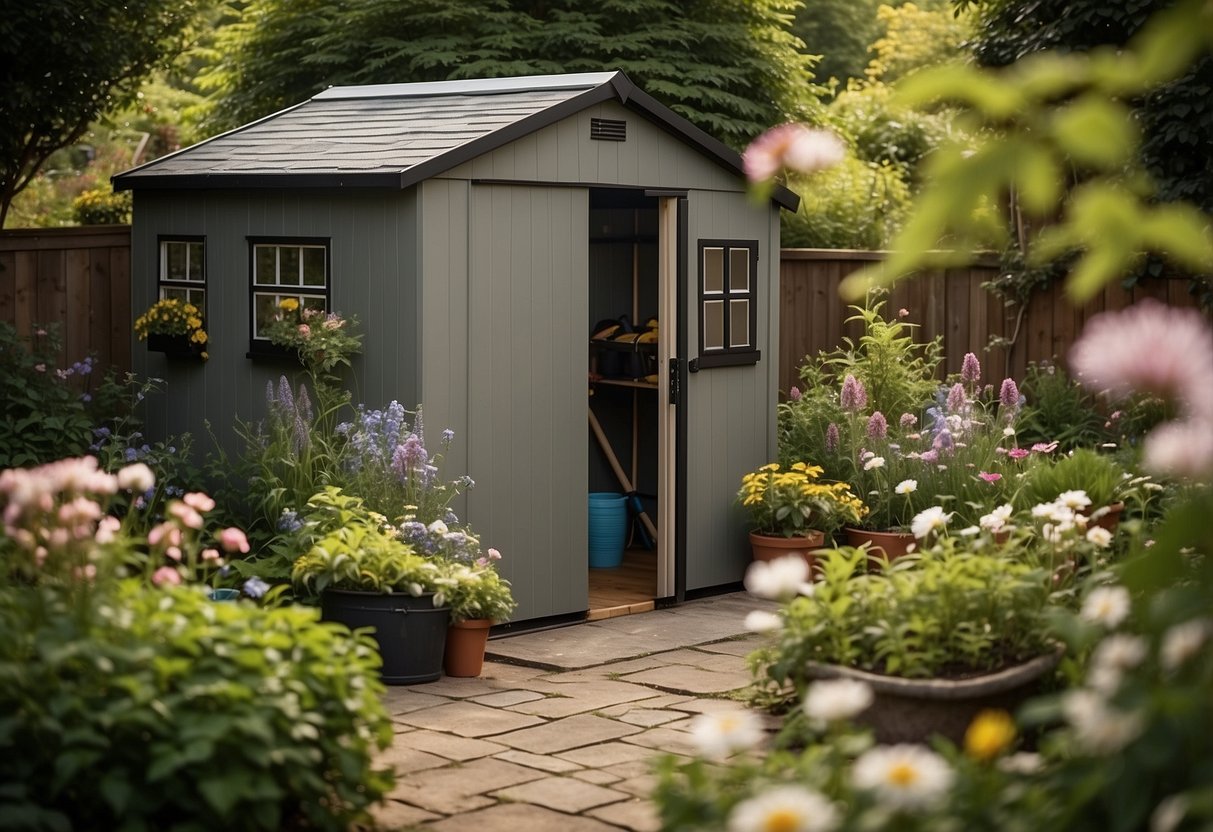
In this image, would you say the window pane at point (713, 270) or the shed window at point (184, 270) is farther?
the window pane at point (713, 270)

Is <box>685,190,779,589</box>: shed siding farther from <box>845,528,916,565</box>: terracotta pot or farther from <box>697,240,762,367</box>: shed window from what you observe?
<box>845,528,916,565</box>: terracotta pot

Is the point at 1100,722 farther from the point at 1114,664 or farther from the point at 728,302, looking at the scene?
the point at 728,302

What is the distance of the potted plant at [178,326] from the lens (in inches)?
322

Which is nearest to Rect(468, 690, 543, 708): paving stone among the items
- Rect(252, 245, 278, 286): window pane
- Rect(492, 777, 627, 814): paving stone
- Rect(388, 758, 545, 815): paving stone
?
Answer: Rect(388, 758, 545, 815): paving stone

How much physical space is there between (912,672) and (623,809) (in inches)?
38.0

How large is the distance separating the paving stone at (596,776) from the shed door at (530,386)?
7.81 ft

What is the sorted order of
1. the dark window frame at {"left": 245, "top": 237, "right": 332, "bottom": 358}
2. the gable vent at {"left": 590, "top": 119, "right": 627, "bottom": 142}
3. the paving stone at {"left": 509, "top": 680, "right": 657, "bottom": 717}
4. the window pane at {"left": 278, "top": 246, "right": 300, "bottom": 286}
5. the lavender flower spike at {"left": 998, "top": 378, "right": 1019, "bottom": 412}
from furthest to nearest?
the lavender flower spike at {"left": 998, "top": 378, "right": 1019, "bottom": 412} < the gable vent at {"left": 590, "top": 119, "right": 627, "bottom": 142} < the window pane at {"left": 278, "top": 246, "right": 300, "bottom": 286} < the dark window frame at {"left": 245, "top": 237, "right": 332, "bottom": 358} < the paving stone at {"left": 509, "top": 680, "right": 657, "bottom": 717}

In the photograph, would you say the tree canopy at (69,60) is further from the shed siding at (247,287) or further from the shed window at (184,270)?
the shed window at (184,270)

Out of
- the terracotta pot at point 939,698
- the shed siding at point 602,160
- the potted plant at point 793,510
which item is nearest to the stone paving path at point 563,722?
the potted plant at point 793,510

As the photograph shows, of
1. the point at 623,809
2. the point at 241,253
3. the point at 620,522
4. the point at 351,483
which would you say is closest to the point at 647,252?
the point at 620,522

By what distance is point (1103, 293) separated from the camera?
11180mm

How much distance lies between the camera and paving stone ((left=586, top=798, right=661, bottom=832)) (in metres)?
4.61

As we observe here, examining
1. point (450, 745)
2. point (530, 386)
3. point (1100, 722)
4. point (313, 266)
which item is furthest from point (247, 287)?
point (1100, 722)

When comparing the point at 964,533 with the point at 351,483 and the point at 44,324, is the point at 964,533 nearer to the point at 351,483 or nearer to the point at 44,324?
the point at 351,483
